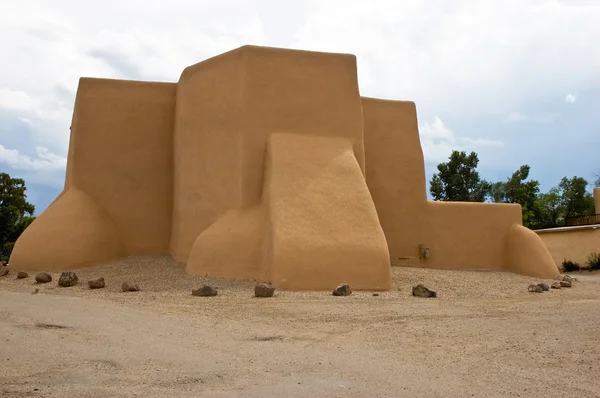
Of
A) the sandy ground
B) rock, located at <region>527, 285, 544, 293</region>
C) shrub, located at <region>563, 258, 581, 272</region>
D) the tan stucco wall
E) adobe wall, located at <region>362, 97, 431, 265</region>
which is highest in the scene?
adobe wall, located at <region>362, 97, 431, 265</region>

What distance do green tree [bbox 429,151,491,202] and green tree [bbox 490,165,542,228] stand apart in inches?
150

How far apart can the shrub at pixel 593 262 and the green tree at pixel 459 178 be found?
10578 millimetres

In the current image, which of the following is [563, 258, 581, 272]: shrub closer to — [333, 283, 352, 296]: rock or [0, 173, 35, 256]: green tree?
[333, 283, 352, 296]: rock

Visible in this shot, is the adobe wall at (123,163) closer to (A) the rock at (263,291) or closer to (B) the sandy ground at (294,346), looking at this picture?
(B) the sandy ground at (294,346)

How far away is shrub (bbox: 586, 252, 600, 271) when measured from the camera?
18.1 metres

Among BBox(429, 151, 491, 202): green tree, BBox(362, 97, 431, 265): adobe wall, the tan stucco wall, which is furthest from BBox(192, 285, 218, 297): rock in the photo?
BBox(429, 151, 491, 202): green tree

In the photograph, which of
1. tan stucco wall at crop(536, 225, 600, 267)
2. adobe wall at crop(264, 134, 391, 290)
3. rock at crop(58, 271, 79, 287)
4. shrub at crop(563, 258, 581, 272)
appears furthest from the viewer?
tan stucco wall at crop(536, 225, 600, 267)

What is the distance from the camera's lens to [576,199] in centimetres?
3322

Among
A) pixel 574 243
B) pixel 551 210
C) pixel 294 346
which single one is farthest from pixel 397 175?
pixel 551 210

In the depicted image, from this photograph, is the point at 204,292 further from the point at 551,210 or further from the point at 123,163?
the point at 551,210

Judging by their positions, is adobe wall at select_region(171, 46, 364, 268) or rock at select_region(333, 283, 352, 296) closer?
rock at select_region(333, 283, 352, 296)

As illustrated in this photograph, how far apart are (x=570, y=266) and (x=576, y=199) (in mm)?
16521

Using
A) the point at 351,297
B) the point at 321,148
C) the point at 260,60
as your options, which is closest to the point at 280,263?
the point at 351,297

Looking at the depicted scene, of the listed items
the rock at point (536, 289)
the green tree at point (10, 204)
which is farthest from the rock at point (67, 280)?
the green tree at point (10, 204)
